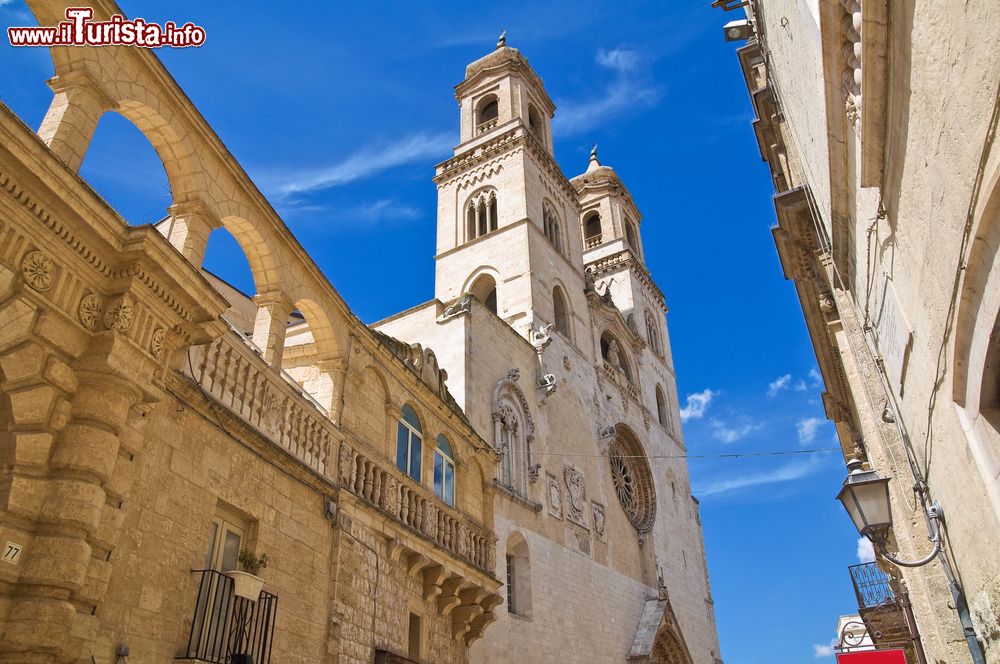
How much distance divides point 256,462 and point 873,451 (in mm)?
7994

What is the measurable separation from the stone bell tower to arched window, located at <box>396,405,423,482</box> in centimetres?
1038

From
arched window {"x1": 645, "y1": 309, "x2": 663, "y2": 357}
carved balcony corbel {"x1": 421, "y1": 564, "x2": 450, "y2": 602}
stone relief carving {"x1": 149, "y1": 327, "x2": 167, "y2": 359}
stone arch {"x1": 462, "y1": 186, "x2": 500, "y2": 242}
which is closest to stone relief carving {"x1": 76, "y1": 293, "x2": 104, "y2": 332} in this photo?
stone relief carving {"x1": 149, "y1": 327, "x2": 167, "y2": 359}

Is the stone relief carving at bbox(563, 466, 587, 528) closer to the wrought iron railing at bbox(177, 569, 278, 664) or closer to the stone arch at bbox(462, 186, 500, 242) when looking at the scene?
the stone arch at bbox(462, 186, 500, 242)

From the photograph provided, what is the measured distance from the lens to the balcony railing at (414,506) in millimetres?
9727

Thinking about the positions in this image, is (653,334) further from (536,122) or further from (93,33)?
(93,33)

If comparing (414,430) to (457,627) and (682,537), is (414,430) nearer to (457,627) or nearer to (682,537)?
(457,627)

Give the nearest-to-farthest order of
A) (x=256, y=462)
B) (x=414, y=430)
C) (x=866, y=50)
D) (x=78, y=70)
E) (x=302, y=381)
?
(x=866, y=50) → (x=78, y=70) → (x=256, y=462) → (x=302, y=381) → (x=414, y=430)

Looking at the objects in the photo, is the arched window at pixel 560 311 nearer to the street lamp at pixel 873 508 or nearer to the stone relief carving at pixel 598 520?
the stone relief carving at pixel 598 520

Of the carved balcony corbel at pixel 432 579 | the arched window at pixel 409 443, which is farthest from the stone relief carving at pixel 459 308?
the carved balcony corbel at pixel 432 579

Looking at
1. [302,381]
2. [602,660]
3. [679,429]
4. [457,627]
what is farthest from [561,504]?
[679,429]

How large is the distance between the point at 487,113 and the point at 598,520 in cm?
1722

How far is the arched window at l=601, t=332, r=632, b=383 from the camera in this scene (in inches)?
1099

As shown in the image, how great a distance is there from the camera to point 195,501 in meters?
6.89

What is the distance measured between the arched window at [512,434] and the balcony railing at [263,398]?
839 centimetres
